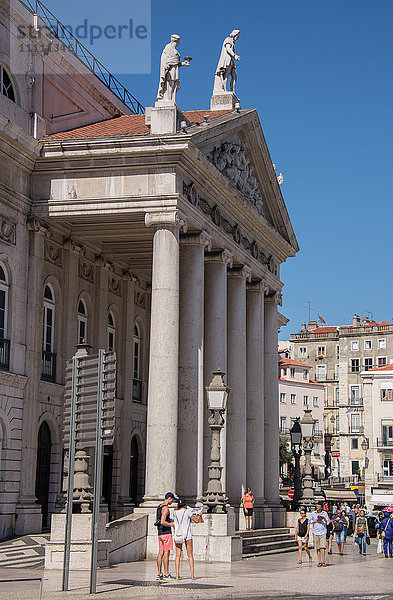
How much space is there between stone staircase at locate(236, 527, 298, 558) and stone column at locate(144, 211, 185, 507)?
4191 millimetres

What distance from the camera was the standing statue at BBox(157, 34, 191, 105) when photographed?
30.2m

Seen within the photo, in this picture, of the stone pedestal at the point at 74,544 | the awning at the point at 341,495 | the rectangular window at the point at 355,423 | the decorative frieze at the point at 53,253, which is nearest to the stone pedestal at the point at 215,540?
the stone pedestal at the point at 74,544

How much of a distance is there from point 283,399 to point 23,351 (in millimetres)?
74088

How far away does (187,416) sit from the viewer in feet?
99.7

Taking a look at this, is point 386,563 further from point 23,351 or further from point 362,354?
point 362,354

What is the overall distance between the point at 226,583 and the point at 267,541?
548 inches

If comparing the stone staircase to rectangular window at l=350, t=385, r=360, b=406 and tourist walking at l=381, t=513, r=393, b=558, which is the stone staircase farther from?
rectangular window at l=350, t=385, r=360, b=406

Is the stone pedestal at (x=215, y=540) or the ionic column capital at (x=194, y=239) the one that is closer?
the stone pedestal at (x=215, y=540)

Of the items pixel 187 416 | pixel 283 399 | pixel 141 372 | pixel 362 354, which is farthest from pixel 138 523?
pixel 362 354

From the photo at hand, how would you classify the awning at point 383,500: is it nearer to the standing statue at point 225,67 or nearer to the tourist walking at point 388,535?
the tourist walking at point 388,535

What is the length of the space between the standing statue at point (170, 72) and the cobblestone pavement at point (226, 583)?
14129 mm

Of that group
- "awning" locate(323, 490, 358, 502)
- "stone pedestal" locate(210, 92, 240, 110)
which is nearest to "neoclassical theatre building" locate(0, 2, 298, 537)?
"stone pedestal" locate(210, 92, 240, 110)

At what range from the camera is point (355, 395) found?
349 feet

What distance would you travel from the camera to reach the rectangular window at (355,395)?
106 m
